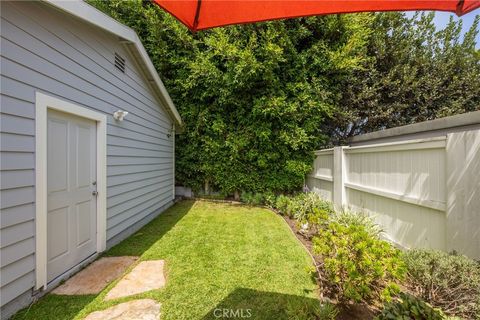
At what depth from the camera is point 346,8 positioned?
1.55 metres

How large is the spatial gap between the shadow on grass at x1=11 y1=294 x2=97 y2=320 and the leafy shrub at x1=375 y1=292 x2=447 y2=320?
2902mm

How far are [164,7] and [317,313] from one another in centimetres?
275

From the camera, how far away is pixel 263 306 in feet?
8.88

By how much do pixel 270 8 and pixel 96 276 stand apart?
12.3 feet

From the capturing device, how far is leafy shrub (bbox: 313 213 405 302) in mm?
2461

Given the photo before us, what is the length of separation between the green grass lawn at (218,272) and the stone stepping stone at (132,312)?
0.09m

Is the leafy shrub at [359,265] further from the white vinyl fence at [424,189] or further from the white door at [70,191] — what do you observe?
the white door at [70,191]

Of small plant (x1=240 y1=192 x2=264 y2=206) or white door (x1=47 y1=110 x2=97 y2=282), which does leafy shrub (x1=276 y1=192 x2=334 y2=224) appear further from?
white door (x1=47 y1=110 x2=97 y2=282)

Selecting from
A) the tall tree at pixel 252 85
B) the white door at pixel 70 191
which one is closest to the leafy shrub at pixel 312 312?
the white door at pixel 70 191

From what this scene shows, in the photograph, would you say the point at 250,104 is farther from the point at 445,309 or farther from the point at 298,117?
the point at 445,309

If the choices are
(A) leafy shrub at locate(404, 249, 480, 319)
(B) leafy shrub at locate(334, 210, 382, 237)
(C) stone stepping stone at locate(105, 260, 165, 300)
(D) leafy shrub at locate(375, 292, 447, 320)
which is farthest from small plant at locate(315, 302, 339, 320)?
(B) leafy shrub at locate(334, 210, 382, 237)

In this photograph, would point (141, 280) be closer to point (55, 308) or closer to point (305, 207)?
point (55, 308)

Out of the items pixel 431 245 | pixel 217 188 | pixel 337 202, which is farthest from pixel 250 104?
pixel 431 245

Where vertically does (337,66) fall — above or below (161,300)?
above
